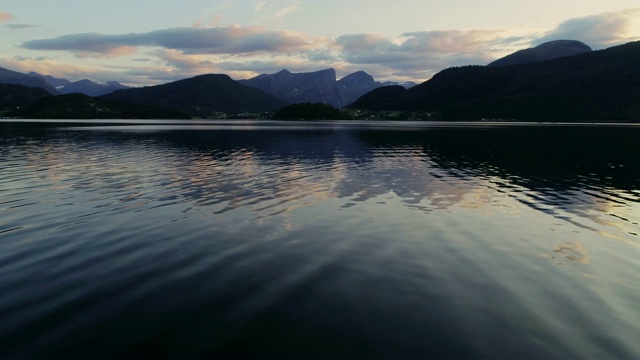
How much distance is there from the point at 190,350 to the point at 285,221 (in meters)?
15.8

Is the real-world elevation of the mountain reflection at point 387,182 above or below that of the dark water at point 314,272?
below

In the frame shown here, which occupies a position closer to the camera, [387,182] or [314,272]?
[314,272]

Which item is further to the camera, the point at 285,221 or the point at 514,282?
the point at 285,221

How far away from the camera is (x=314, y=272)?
18000 millimetres

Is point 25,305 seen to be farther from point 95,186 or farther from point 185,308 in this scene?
point 95,186

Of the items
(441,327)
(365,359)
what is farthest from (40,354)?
(441,327)

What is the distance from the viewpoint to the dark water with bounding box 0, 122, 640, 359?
40.2 ft

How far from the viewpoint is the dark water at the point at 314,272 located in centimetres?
1227

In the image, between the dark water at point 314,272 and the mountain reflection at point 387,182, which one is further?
the mountain reflection at point 387,182

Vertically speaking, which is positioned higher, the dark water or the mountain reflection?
the dark water

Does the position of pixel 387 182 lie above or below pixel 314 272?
below

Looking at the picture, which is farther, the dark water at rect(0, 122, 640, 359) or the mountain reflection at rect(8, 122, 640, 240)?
the mountain reflection at rect(8, 122, 640, 240)

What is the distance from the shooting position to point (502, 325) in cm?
1339

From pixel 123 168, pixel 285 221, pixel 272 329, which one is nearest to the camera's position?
pixel 272 329
